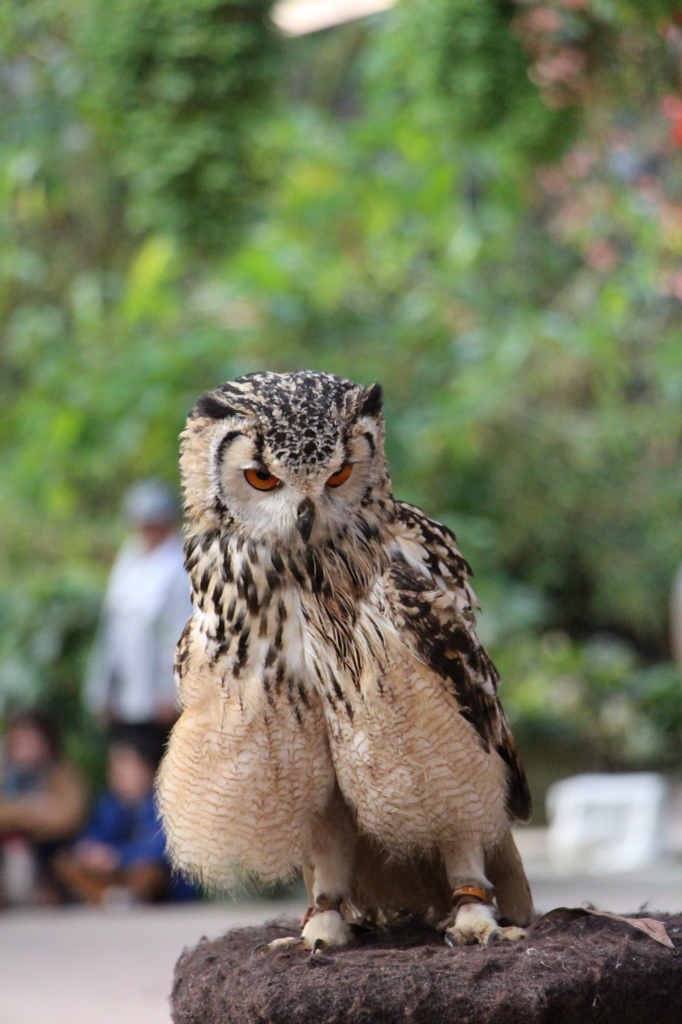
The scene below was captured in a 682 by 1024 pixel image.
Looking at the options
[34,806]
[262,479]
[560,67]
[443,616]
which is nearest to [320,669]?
[443,616]

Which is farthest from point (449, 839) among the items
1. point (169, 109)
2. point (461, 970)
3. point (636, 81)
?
point (636, 81)

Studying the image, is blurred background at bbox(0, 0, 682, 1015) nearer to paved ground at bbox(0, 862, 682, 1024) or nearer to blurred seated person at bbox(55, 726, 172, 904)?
blurred seated person at bbox(55, 726, 172, 904)

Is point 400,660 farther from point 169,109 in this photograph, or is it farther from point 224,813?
point 169,109

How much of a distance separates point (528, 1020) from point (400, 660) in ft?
1.89

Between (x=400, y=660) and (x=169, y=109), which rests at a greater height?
(x=169, y=109)

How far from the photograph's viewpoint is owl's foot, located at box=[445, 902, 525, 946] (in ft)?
6.56

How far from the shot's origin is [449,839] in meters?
2.12

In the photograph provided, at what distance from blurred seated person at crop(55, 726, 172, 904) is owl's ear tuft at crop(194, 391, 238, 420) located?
416 centimetres

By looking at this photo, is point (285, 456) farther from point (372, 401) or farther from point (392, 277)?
point (392, 277)

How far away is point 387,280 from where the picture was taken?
711cm

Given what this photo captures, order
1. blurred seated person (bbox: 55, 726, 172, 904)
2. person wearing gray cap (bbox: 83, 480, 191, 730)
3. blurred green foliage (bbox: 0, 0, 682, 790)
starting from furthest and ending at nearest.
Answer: blurred seated person (bbox: 55, 726, 172, 904)
person wearing gray cap (bbox: 83, 480, 191, 730)
blurred green foliage (bbox: 0, 0, 682, 790)

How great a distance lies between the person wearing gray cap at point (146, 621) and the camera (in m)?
5.73

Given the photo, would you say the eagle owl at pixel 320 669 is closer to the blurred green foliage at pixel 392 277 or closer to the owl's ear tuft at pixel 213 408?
the owl's ear tuft at pixel 213 408

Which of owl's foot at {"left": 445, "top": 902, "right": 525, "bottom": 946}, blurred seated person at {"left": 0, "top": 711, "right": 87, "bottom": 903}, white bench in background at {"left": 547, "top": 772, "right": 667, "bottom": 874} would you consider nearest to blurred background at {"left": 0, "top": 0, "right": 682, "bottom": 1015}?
blurred seated person at {"left": 0, "top": 711, "right": 87, "bottom": 903}
